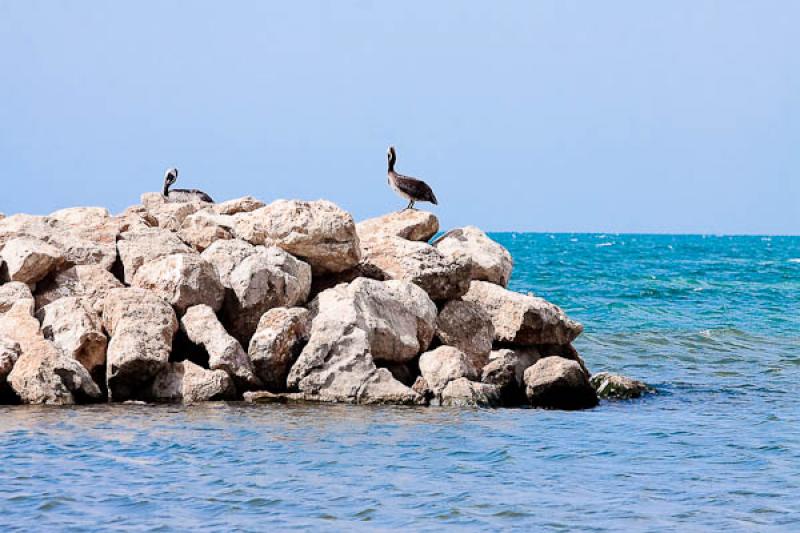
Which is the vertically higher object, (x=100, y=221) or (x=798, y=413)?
(x=100, y=221)

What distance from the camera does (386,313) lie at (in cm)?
1555

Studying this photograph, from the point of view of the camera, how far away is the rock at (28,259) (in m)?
15.7

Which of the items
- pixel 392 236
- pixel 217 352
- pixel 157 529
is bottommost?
pixel 157 529

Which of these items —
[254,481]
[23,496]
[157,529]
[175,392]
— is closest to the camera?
[157,529]

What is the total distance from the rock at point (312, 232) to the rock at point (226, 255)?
0.35 metres

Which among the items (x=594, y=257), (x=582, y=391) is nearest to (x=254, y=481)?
(x=582, y=391)

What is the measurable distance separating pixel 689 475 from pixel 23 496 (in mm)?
6323

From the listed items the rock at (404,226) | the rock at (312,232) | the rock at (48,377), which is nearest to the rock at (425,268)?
the rock at (312,232)

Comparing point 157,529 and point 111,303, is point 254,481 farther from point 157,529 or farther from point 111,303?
point 111,303

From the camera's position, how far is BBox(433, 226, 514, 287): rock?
18.3 metres

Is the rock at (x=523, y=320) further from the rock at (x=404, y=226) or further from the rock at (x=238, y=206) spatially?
the rock at (x=238, y=206)

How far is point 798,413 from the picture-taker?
51.0 ft

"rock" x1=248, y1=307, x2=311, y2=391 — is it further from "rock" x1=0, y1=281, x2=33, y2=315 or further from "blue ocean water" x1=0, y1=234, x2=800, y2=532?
"rock" x1=0, y1=281, x2=33, y2=315

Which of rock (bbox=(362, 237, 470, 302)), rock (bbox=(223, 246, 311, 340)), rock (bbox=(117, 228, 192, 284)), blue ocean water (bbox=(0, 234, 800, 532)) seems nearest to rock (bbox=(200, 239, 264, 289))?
rock (bbox=(223, 246, 311, 340))
